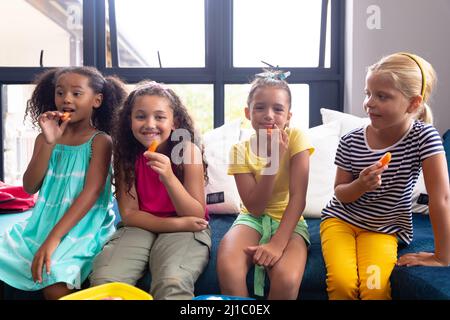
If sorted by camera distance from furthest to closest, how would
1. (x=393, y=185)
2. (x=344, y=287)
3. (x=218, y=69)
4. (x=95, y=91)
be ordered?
1. (x=218, y=69)
2. (x=95, y=91)
3. (x=393, y=185)
4. (x=344, y=287)

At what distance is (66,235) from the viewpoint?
1.46 metres

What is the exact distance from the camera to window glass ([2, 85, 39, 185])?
2.70m

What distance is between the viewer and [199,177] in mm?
1529

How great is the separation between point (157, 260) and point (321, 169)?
2.88 ft

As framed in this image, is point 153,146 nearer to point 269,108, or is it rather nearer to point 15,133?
point 269,108

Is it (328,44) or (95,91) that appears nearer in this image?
(95,91)

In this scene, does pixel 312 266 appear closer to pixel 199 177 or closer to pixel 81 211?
pixel 199 177

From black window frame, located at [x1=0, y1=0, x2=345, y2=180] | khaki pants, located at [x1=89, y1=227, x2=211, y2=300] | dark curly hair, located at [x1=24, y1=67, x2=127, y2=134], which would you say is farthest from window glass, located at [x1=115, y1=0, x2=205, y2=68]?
khaki pants, located at [x1=89, y1=227, x2=211, y2=300]

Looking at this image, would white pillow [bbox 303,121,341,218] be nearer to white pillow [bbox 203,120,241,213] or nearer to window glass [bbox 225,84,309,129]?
white pillow [bbox 203,120,241,213]

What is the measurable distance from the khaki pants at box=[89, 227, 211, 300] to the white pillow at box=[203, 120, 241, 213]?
1.31 ft

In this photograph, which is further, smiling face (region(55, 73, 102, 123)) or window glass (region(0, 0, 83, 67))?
window glass (region(0, 0, 83, 67))

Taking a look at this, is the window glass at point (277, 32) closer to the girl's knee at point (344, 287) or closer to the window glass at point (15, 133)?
the window glass at point (15, 133)

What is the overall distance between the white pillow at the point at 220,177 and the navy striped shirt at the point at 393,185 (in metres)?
0.54

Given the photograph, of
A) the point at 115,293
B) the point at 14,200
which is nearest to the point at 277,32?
the point at 14,200
